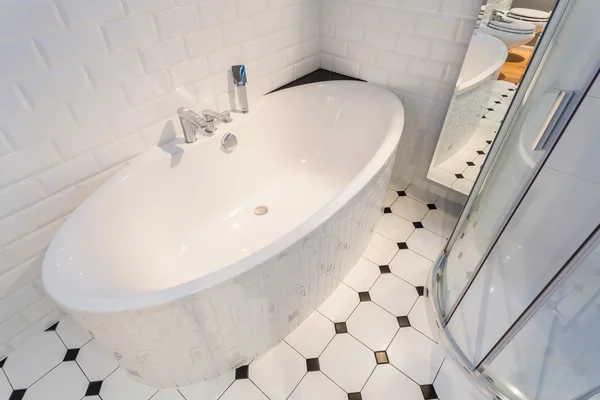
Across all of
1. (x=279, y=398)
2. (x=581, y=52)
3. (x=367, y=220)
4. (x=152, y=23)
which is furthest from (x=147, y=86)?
(x=581, y=52)

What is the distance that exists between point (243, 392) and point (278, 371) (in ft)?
0.49

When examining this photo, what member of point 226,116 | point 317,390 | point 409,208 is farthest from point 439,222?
point 226,116

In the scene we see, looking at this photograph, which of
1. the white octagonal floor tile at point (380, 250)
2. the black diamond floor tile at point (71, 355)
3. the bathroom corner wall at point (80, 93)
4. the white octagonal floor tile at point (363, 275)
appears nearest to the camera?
the bathroom corner wall at point (80, 93)

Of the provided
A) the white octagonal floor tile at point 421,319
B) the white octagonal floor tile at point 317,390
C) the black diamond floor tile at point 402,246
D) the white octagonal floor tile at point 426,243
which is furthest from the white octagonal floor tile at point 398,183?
the white octagonal floor tile at point 317,390

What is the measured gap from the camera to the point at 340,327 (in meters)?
1.49

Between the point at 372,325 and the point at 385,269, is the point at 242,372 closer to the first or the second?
the point at 372,325

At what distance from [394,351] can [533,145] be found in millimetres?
991

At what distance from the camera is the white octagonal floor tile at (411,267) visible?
1.68m

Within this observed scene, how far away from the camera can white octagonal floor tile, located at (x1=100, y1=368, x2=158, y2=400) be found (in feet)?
4.23

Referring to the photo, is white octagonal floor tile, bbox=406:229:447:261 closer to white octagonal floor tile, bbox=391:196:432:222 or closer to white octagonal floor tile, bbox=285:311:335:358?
white octagonal floor tile, bbox=391:196:432:222

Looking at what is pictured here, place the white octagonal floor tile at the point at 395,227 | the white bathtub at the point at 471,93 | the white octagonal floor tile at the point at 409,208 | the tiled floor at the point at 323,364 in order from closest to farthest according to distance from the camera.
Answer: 1. the tiled floor at the point at 323,364
2. the white bathtub at the point at 471,93
3. the white octagonal floor tile at the point at 395,227
4. the white octagonal floor tile at the point at 409,208

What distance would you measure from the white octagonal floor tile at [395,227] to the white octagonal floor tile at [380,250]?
1.5 inches

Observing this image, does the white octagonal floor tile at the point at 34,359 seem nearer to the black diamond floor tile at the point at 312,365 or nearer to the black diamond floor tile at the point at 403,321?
the black diamond floor tile at the point at 312,365

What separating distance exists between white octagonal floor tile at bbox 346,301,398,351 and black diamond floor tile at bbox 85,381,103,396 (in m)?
1.01
